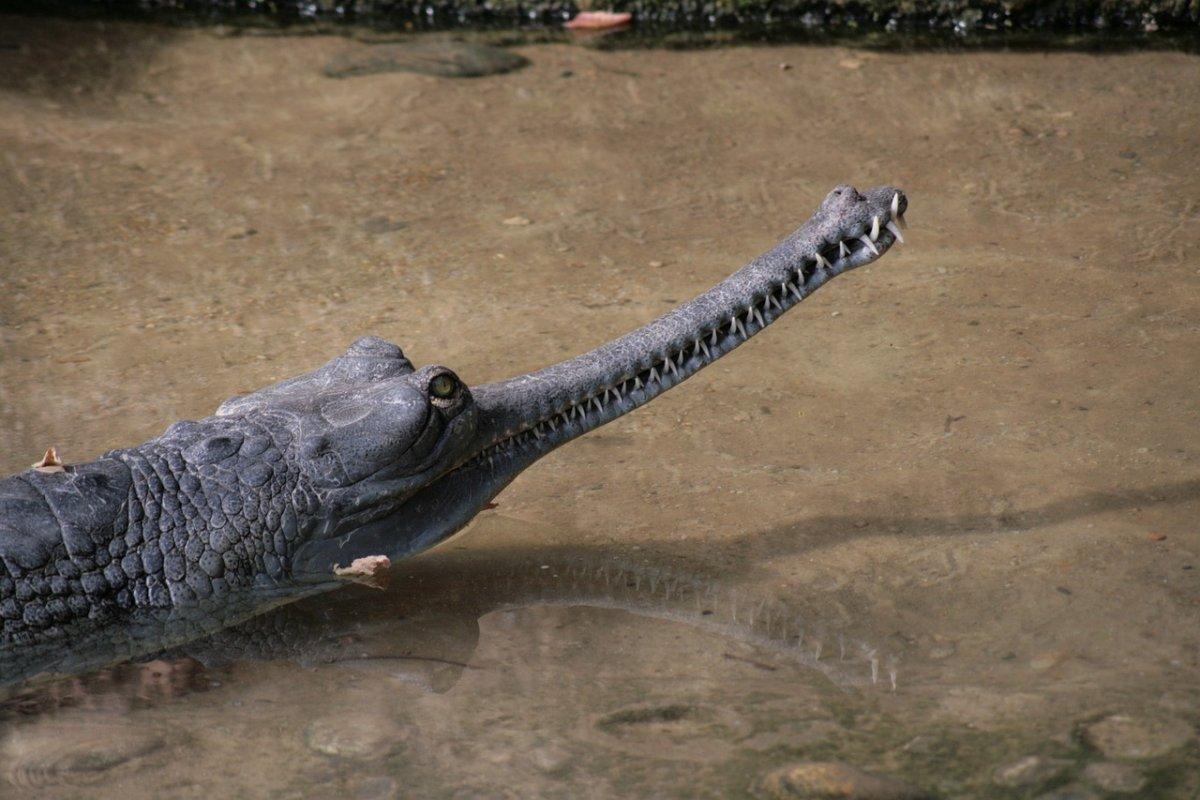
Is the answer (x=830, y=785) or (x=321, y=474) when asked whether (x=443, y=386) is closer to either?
(x=321, y=474)

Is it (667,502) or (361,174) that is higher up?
(361,174)

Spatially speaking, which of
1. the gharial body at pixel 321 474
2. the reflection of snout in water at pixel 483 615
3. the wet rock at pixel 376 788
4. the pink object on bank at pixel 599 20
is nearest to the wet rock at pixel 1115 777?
the reflection of snout in water at pixel 483 615

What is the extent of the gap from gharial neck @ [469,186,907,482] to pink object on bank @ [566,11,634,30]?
18.7 feet

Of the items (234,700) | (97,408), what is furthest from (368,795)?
(97,408)

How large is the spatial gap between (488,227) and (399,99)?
6.37 feet

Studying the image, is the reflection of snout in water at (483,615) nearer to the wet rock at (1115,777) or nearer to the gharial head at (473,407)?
the gharial head at (473,407)

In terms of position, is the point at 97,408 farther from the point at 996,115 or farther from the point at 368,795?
the point at 996,115

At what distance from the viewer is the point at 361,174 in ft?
22.3

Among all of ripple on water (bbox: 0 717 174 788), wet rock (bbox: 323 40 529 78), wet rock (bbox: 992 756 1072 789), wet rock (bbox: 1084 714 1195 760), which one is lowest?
ripple on water (bbox: 0 717 174 788)

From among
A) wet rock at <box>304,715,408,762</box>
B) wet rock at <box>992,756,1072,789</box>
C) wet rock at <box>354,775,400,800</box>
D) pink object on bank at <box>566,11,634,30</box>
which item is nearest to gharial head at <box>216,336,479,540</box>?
wet rock at <box>304,715,408,762</box>

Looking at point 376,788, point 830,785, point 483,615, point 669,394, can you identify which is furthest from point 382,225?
point 830,785

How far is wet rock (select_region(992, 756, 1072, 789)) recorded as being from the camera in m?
2.66

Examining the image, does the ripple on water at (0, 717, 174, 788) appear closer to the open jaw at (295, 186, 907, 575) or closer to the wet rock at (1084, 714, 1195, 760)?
the open jaw at (295, 186, 907, 575)

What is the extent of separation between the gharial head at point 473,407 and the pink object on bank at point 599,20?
5707 mm
